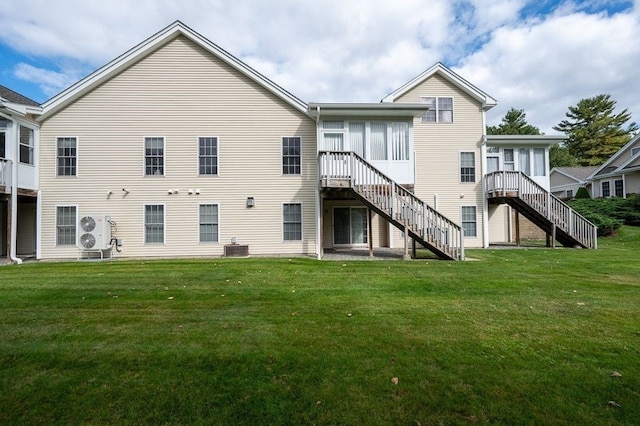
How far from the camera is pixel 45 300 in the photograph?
588 centimetres

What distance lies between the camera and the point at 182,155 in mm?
12820

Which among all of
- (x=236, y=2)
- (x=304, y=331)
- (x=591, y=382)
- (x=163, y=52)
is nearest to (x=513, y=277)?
(x=591, y=382)

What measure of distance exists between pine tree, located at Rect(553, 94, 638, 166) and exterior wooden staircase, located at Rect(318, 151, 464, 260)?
142 feet

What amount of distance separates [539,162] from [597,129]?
3792cm

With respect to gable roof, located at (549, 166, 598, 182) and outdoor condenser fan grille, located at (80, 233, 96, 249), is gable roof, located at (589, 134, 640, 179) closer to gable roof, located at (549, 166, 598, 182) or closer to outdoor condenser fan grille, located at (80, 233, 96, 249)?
gable roof, located at (549, 166, 598, 182)

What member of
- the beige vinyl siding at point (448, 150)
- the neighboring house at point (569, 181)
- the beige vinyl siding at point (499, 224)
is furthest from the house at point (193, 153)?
the neighboring house at point (569, 181)

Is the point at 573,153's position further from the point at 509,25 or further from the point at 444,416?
the point at 444,416

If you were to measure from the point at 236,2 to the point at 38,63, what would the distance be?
14.2m

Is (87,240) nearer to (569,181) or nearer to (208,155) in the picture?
(208,155)

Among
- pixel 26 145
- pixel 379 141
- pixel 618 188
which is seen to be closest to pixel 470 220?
pixel 379 141

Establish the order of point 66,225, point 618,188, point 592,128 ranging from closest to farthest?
point 66,225 < point 618,188 < point 592,128

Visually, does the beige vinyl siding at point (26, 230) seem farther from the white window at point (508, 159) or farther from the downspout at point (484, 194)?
the white window at point (508, 159)

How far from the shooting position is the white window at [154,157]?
503 inches

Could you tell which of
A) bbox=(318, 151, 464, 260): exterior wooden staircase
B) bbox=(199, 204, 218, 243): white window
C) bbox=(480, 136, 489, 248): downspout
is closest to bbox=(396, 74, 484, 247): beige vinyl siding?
bbox=(480, 136, 489, 248): downspout
